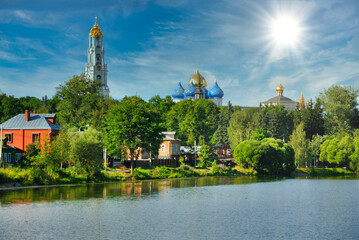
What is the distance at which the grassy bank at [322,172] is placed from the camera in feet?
311

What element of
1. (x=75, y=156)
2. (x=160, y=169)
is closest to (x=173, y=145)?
(x=160, y=169)

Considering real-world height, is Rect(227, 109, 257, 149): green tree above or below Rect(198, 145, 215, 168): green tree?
above

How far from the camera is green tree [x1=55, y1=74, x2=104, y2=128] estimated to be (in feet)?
303

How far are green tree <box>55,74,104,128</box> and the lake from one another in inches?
1536

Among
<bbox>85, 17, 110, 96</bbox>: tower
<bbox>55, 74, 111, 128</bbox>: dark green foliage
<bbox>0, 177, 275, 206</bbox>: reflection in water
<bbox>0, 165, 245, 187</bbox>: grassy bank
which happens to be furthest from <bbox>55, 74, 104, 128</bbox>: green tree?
<bbox>85, 17, 110, 96</bbox>: tower

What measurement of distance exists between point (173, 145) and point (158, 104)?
57.0 metres

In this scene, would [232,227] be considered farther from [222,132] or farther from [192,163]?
[222,132]

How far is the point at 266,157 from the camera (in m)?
86.8

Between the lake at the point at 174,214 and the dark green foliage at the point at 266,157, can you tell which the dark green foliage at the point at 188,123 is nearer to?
the dark green foliage at the point at 266,157

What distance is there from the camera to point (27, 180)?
180ft

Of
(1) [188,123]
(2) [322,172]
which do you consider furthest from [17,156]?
(2) [322,172]

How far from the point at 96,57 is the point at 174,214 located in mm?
156716

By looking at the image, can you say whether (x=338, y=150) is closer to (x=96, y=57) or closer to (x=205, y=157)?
(x=205, y=157)

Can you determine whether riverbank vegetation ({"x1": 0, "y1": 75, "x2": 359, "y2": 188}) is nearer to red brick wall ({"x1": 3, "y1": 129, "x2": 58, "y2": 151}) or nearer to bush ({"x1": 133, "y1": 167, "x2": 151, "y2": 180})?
bush ({"x1": 133, "y1": 167, "x2": 151, "y2": 180})
